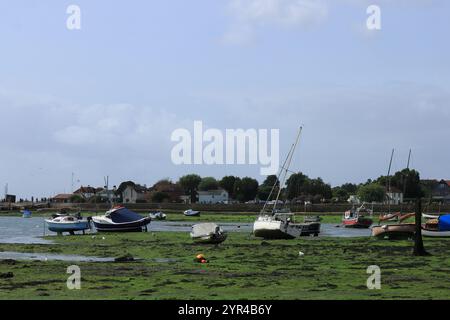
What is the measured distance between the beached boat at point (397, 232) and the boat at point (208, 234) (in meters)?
17.3

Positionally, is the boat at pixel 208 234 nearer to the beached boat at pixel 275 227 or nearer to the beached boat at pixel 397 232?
the beached boat at pixel 275 227

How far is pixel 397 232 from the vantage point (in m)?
77.0

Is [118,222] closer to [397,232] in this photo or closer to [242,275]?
[397,232]

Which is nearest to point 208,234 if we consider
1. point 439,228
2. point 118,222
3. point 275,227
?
point 275,227

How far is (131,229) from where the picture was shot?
325 ft

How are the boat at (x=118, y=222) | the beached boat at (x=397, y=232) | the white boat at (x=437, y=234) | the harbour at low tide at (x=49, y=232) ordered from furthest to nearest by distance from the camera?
the boat at (x=118, y=222) → the harbour at low tide at (x=49, y=232) → the white boat at (x=437, y=234) → the beached boat at (x=397, y=232)

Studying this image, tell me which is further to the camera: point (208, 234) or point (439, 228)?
point (439, 228)

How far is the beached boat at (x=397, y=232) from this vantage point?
76525mm

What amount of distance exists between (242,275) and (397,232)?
39.0m

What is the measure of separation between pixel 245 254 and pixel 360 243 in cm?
1757

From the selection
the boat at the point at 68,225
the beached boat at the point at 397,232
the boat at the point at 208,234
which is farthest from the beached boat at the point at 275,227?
the boat at the point at 68,225

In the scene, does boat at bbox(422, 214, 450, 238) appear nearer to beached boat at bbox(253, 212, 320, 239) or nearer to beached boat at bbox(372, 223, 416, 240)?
beached boat at bbox(372, 223, 416, 240)
